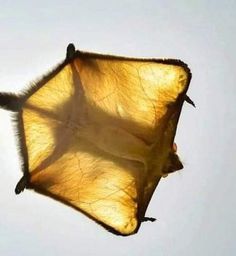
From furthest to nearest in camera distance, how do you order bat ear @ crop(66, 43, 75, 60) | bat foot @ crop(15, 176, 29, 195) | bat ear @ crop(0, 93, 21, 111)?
1. bat foot @ crop(15, 176, 29, 195)
2. bat ear @ crop(66, 43, 75, 60)
3. bat ear @ crop(0, 93, 21, 111)

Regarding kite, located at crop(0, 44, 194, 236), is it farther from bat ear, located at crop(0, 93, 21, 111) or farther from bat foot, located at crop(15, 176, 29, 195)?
bat ear, located at crop(0, 93, 21, 111)

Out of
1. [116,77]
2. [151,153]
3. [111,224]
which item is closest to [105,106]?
[116,77]

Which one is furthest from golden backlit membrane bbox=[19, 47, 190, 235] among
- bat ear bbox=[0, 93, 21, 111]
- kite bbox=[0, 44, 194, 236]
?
bat ear bbox=[0, 93, 21, 111]

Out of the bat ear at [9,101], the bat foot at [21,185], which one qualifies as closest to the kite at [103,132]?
the bat foot at [21,185]

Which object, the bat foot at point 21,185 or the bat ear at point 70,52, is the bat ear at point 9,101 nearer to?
the bat ear at point 70,52

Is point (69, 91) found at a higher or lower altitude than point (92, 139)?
higher

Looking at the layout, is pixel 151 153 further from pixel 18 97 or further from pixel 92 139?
pixel 18 97

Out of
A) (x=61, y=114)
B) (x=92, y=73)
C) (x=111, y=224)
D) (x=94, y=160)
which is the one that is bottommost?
(x=111, y=224)
